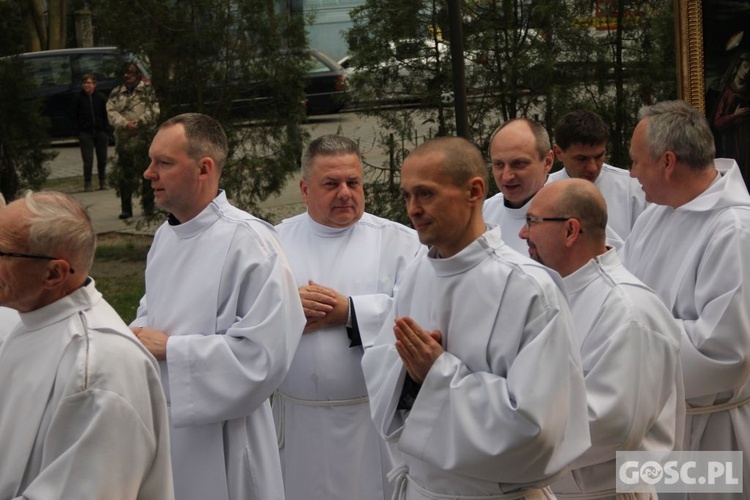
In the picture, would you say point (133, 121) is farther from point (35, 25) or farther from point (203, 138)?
point (35, 25)

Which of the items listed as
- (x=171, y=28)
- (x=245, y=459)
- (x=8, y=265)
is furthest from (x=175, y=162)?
(x=171, y=28)

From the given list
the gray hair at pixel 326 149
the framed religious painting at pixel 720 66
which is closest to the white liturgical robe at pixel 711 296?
the gray hair at pixel 326 149

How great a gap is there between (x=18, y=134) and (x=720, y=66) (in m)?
7.48

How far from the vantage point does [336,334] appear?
5367 mm

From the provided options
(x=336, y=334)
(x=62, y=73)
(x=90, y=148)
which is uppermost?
(x=62, y=73)

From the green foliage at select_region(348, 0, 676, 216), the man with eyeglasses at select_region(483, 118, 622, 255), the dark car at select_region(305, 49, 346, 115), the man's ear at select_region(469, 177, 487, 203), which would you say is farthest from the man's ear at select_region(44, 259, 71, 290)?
the dark car at select_region(305, 49, 346, 115)

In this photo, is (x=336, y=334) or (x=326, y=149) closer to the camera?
(x=336, y=334)

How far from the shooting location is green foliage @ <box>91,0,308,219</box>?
1106 centimetres

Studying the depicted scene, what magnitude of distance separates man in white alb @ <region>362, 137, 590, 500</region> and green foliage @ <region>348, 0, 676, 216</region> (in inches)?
247

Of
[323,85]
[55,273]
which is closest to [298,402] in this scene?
[55,273]

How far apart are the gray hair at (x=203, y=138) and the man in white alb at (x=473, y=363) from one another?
1.43 metres

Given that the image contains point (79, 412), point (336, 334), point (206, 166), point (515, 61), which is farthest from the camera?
point (515, 61)

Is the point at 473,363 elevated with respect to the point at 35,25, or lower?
lower

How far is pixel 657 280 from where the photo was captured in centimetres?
520
